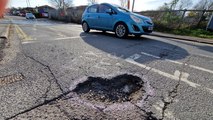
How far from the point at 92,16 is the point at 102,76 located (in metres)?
6.74

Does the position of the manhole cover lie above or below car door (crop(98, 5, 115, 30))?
below

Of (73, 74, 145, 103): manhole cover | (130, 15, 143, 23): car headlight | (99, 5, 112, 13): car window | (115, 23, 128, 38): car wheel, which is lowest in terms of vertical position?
(73, 74, 145, 103): manhole cover

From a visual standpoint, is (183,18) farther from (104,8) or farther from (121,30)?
(121,30)

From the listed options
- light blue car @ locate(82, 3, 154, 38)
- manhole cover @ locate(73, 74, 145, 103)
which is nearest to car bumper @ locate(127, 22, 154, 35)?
light blue car @ locate(82, 3, 154, 38)

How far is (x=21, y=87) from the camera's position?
9.42 feet

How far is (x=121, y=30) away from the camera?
7.94 meters

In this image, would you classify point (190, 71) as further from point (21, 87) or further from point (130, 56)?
point (21, 87)

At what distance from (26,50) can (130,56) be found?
3296 millimetres

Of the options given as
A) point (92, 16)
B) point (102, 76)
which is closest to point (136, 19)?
point (92, 16)

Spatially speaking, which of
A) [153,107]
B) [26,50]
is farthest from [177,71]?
[26,50]

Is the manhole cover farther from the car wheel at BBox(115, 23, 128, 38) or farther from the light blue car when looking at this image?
the car wheel at BBox(115, 23, 128, 38)

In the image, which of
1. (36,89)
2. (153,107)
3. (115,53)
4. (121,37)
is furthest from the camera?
(121,37)

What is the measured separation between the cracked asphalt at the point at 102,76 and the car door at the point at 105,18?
3.42m

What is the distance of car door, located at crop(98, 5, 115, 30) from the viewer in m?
8.31
